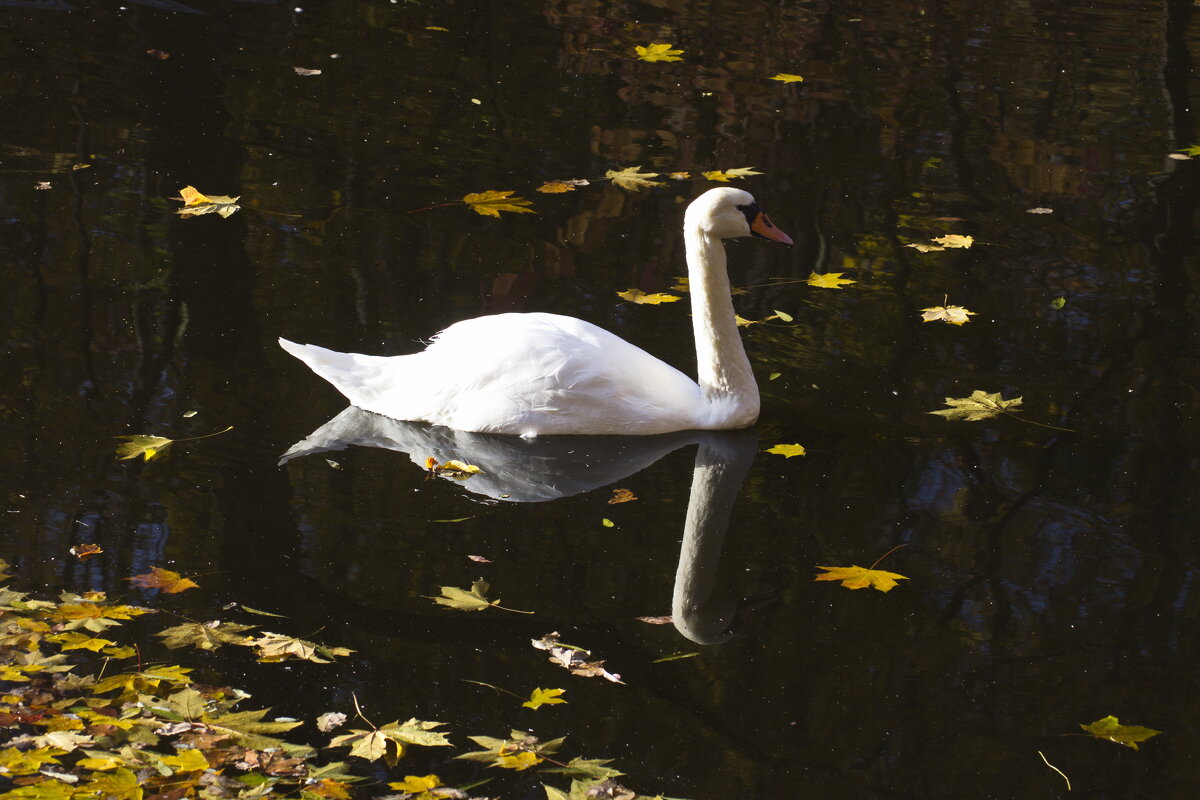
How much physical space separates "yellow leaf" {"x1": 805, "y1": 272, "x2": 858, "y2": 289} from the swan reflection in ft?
5.28

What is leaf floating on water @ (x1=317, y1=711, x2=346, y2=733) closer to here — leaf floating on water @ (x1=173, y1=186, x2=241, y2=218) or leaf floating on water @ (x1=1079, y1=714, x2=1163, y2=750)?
leaf floating on water @ (x1=1079, y1=714, x2=1163, y2=750)

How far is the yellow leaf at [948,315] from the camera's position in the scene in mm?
7062

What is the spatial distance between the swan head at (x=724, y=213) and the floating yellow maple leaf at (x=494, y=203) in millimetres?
2384

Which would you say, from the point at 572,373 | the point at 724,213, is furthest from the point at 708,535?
the point at 724,213

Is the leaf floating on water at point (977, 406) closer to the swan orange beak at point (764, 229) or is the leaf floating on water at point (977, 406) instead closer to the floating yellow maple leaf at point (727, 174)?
the swan orange beak at point (764, 229)

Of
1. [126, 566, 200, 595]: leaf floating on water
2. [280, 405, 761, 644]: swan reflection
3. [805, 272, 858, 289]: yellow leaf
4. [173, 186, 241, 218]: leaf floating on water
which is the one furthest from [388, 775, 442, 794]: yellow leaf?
[173, 186, 241, 218]: leaf floating on water

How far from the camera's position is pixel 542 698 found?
4141 millimetres

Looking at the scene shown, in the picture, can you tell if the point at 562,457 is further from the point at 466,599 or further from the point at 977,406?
the point at 977,406

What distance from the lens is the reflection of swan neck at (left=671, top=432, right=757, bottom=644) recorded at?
15.3 feet

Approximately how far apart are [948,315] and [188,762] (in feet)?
15.4

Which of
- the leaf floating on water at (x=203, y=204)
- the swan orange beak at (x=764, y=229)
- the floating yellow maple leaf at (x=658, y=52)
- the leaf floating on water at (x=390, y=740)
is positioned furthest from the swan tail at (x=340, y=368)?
the floating yellow maple leaf at (x=658, y=52)

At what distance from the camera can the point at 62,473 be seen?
5.28 m

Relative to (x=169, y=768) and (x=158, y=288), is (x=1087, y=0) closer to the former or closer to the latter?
(x=158, y=288)

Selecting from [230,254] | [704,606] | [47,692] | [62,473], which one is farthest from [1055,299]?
[47,692]
